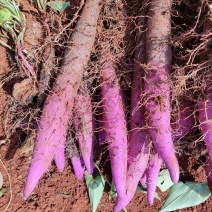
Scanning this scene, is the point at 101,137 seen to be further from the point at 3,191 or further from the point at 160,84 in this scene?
the point at 3,191

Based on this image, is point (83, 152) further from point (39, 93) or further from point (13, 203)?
point (13, 203)

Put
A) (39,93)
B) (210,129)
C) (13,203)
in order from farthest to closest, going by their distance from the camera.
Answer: (13,203) < (39,93) < (210,129)

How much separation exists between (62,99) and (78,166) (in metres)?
0.29

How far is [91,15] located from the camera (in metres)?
1.16

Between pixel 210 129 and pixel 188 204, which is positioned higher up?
pixel 210 129

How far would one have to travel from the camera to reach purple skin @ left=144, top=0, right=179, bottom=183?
3.20 ft

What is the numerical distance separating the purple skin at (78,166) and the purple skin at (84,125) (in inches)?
2.6

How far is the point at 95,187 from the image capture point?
1.24 metres

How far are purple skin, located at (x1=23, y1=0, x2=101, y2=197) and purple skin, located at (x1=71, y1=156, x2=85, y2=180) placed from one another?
0.20 ft

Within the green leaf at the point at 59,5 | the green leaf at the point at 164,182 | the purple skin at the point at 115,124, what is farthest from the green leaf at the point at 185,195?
the green leaf at the point at 59,5

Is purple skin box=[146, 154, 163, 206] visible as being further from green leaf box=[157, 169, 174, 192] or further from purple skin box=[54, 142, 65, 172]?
purple skin box=[54, 142, 65, 172]

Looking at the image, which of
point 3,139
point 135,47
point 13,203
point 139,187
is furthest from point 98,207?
point 135,47

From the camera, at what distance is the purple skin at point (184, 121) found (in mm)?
1097

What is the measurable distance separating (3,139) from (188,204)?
77 centimetres
